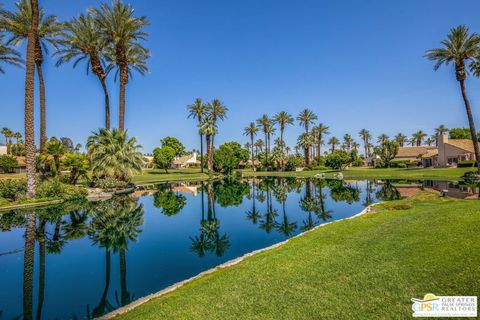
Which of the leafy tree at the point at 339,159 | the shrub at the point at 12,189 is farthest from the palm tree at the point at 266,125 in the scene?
the shrub at the point at 12,189

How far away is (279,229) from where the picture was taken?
48.1ft

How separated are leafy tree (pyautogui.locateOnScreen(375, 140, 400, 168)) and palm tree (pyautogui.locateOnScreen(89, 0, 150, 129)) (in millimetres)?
62075

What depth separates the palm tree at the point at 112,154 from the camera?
28.4 metres

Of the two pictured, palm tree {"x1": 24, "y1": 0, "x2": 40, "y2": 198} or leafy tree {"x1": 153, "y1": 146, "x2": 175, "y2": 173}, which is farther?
leafy tree {"x1": 153, "y1": 146, "x2": 175, "y2": 173}

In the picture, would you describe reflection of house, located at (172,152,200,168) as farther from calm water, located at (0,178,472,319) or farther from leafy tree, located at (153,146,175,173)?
calm water, located at (0,178,472,319)

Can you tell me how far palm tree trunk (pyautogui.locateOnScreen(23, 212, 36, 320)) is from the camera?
657cm

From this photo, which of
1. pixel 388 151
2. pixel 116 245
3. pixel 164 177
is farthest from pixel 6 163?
pixel 388 151

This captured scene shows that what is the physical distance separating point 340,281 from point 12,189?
87.0ft

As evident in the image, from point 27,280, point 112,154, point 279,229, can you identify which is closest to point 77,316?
point 27,280

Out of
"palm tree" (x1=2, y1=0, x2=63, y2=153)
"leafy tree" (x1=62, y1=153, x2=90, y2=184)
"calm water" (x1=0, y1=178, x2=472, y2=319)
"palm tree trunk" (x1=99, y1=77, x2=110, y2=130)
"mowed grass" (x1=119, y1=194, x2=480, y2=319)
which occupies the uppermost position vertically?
"palm tree" (x1=2, y1=0, x2=63, y2=153)

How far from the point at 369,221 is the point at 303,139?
70.9 metres

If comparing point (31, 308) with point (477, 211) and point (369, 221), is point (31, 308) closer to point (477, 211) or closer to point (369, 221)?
point (369, 221)

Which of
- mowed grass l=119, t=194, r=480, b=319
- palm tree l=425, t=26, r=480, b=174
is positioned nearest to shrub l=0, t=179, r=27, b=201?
mowed grass l=119, t=194, r=480, b=319

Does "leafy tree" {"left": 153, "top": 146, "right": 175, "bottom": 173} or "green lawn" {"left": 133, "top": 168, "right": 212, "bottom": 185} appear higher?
"leafy tree" {"left": 153, "top": 146, "right": 175, "bottom": 173}
